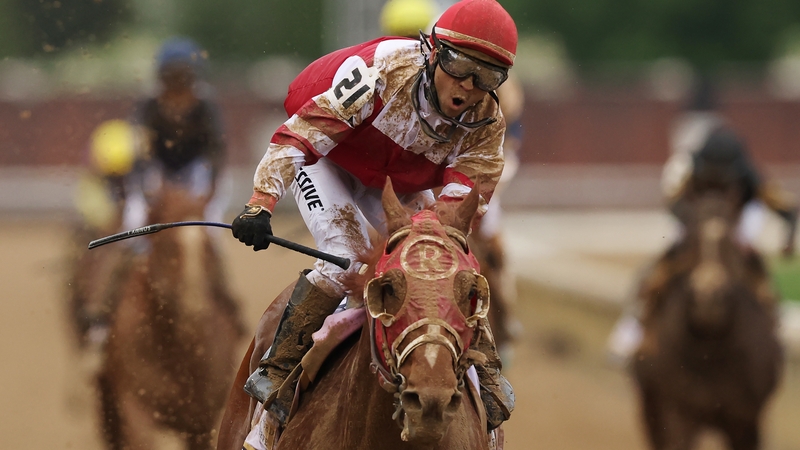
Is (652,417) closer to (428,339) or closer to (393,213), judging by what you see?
(393,213)

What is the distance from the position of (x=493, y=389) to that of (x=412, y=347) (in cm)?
120

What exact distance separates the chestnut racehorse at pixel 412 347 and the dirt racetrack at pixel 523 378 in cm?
92

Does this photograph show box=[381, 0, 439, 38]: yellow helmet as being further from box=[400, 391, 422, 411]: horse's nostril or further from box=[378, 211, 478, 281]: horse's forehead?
box=[400, 391, 422, 411]: horse's nostril

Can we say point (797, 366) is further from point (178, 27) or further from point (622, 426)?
point (178, 27)

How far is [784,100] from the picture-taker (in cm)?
2664

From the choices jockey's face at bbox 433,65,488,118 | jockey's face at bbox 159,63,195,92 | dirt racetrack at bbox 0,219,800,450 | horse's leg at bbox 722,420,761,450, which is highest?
jockey's face at bbox 433,65,488,118

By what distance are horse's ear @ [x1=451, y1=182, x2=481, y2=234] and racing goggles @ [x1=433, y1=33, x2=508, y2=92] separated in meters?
0.52

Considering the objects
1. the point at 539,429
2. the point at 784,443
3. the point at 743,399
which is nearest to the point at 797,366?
the point at 784,443

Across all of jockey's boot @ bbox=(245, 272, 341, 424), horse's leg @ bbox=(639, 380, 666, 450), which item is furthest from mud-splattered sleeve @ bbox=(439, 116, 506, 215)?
horse's leg @ bbox=(639, 380, 666, 450)

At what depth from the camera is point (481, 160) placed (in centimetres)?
390

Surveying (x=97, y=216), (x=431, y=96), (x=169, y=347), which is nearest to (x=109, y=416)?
(x=169, y=347)

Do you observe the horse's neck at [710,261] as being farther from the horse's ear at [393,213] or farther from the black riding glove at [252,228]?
the horse's ear at [393,213]

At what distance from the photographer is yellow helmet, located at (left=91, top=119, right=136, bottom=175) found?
349 inches

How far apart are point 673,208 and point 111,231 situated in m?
4.08
